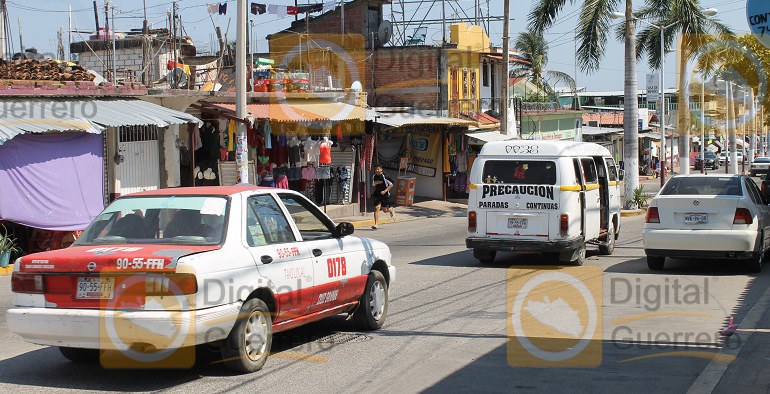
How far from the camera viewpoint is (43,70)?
18406 mm

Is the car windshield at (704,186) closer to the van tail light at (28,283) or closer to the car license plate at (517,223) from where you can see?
the car license plate at (517,223)

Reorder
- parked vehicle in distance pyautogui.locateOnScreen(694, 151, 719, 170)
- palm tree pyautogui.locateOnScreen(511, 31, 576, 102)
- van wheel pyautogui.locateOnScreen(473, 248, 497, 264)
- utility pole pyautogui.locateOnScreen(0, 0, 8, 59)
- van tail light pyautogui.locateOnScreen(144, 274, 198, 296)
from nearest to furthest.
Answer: van tail light pyautogui.locateOnScreen(144, 274, 198, 296), van wheel pyautogui.locateOnScreen(473, 248, 497, 264), utility pole pyautogui.locateOnScreen(0, 0, 8, 59), palm tree pyautogui.locateOnScreen(511, 31, 576, 102), parked vehicle in distance pyautogui.locateOnScreen(694, 151, 719, 170)

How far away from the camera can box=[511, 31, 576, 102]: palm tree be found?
2258 inches

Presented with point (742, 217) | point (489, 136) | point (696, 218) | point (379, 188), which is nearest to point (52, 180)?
point (379, 188)

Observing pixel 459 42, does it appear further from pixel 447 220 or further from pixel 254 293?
pixel 254 293

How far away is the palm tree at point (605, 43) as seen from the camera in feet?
95.9

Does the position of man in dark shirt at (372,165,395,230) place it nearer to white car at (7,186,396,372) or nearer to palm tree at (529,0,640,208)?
palm tree at (529,0,640,208)

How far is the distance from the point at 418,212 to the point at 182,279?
22974 millimetres

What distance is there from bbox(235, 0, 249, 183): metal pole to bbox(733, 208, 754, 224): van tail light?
34.1 feet

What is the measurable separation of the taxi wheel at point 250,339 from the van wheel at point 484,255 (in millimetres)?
8358

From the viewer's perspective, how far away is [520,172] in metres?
15.0

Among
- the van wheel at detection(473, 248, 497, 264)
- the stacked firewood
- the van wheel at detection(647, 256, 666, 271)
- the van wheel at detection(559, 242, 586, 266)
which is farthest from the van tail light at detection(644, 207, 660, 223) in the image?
the stacked firewood

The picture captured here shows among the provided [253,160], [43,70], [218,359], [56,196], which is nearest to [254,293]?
[218,359]

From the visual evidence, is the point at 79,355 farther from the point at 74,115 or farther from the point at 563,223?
the point at 74,115
